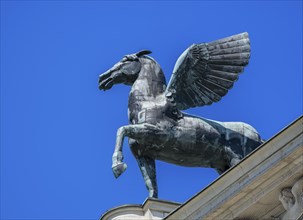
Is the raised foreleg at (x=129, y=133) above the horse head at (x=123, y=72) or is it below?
below

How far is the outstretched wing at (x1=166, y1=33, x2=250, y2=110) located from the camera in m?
30.5

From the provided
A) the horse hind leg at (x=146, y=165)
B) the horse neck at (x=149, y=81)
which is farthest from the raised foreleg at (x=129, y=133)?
the horse neck at (x=149, y=81)

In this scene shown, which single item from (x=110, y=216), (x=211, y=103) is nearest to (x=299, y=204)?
(x=110, y=216)

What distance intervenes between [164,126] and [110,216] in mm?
2534

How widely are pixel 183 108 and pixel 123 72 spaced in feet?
5.12

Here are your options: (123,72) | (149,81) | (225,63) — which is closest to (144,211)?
(149,81)

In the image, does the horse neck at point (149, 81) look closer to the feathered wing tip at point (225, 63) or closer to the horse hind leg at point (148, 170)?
the feathered wing tip at point (225, 63)

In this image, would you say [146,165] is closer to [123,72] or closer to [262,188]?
[123,72]

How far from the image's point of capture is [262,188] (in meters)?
24.6

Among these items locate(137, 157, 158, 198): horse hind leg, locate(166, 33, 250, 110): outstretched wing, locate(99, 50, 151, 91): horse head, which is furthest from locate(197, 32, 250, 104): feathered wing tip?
locate(137, 157, 158, 198): horse hind leg

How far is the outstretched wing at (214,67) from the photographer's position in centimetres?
3048

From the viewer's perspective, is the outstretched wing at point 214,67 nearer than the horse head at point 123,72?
Yes

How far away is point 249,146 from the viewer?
2928 centimetres

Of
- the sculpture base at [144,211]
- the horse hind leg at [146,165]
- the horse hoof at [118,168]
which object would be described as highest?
the horse hind leg at [146,165]
